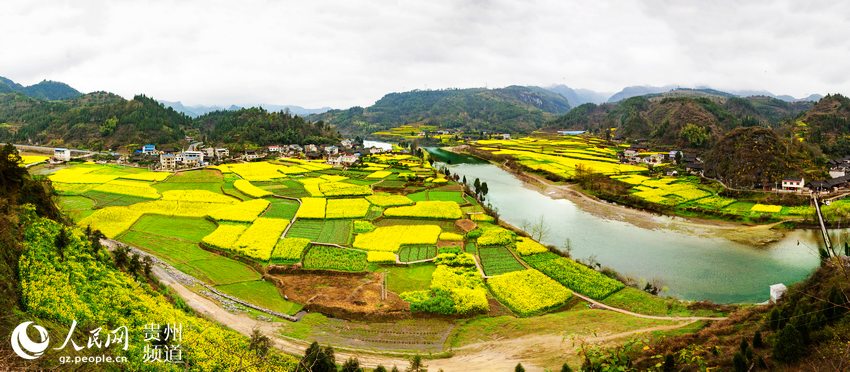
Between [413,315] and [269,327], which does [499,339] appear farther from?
[269,327]

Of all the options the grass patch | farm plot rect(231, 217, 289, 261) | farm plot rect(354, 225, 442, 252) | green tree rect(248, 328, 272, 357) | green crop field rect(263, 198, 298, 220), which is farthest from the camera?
green crop field rect(263, 198, 298, 220)

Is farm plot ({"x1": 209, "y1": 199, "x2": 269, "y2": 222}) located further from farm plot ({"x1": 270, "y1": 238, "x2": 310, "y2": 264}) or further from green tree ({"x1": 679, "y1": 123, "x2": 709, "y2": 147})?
green tree ({"x1": 679, "y1": 123, "x2": 709, "y2": 147})

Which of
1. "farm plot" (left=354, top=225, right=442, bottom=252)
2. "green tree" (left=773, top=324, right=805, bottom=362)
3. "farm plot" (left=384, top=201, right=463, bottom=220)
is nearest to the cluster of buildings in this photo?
"farm plot" (left=384, top=201, right=463, bottom=220)

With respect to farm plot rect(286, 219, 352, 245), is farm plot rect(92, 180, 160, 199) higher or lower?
higher

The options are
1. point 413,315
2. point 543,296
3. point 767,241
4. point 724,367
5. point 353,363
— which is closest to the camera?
point 724,367

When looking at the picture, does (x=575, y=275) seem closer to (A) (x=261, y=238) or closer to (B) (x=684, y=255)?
(B) (x=684, y=255)

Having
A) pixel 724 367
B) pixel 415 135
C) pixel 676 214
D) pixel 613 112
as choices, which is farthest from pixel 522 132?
pixel 724 367
